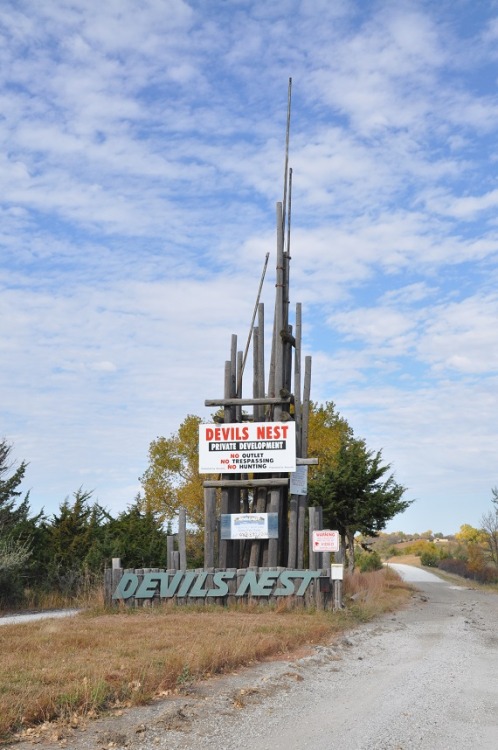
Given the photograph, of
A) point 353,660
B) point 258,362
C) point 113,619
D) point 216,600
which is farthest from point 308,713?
point 258,362

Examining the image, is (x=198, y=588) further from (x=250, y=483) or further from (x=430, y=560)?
(x=430, y=560)

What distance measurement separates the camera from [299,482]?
69.7 ft

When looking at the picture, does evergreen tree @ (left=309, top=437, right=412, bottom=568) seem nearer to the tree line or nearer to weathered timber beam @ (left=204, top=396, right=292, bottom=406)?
the tree line

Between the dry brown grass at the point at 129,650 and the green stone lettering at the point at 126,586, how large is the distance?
0.73 m

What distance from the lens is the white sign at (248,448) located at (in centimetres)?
2080

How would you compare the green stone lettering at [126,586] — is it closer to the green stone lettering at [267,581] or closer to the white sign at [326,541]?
the green stone lettering at [267,581]

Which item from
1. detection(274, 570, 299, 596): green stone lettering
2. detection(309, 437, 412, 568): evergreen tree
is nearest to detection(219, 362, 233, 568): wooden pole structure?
detection(274, 570, 299, 596): green stone lettering

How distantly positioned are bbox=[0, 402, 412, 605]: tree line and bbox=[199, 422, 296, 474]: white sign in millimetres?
2581

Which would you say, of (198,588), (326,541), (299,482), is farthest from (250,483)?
(198,588)

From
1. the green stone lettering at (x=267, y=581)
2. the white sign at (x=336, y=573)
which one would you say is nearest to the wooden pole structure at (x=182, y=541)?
the green stone lettering at (x=267, y=581)

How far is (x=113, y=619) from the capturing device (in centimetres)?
1662

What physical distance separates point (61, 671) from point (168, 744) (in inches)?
104

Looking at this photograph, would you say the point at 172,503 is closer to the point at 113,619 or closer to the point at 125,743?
the point at 113,619

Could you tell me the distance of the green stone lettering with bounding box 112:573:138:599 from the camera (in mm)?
19344
